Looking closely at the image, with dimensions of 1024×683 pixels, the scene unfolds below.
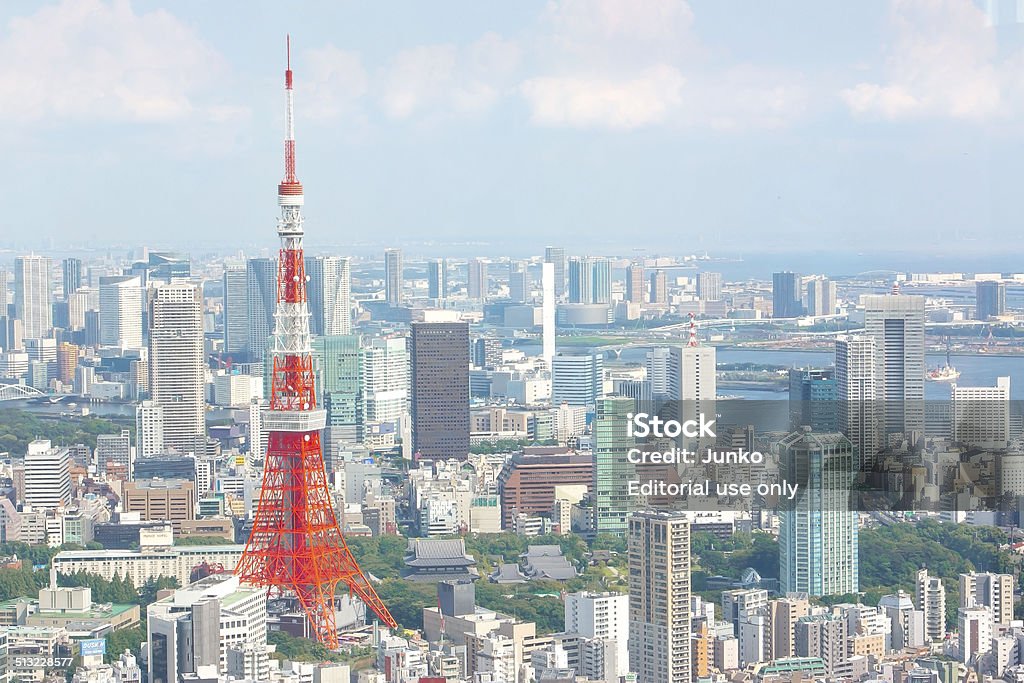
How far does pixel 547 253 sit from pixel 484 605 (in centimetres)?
491

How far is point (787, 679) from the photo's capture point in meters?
5.98

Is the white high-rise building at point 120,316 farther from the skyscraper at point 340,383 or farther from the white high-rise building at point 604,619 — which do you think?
the white high-rise building at point 604,619

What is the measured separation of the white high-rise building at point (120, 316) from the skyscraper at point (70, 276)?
0.70ft

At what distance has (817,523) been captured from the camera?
6891mm

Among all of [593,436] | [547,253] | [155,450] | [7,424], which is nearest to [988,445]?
[593,436]

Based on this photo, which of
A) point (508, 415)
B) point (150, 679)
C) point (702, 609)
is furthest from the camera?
point (508, 415)

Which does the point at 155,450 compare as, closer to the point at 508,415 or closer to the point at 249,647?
the point at 508,415

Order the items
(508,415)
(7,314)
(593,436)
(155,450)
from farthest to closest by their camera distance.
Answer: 1. (7,314)
2. (508,415)
3. (155,450)
4. (593,436)

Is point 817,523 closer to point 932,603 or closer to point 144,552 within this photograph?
point 932,603

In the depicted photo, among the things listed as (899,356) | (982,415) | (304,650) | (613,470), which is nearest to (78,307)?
(899,356)

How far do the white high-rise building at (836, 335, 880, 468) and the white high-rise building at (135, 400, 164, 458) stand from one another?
163 inches

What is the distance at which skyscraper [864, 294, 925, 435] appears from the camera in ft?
27.9

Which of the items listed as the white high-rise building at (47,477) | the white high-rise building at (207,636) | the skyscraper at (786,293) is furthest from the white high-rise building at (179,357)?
the white high-rise building at (207,636)

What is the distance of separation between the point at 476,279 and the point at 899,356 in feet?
11.8
